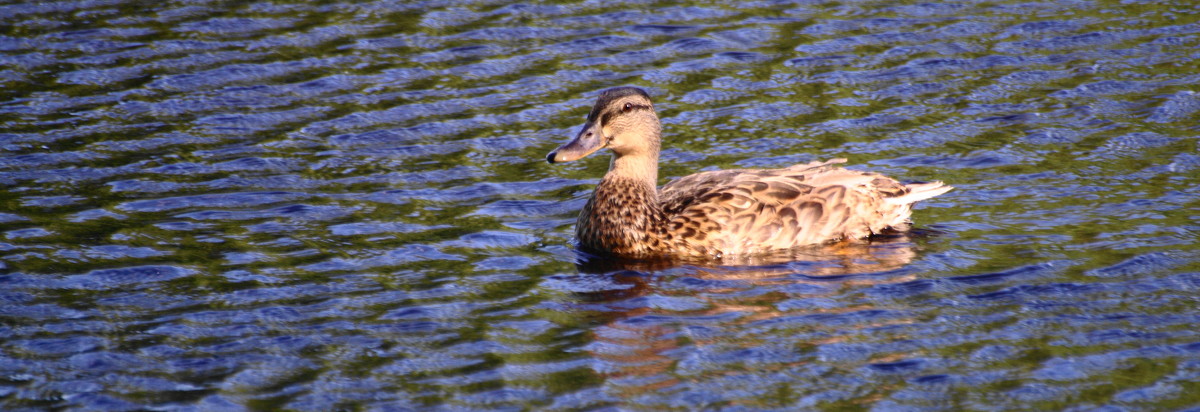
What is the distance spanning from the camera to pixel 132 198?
10062 millimetres

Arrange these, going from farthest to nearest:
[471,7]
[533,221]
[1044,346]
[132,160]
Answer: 1. [471,7]
2. [132,160]
3. [533,221]
4. [1044,346]

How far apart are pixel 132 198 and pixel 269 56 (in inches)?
139

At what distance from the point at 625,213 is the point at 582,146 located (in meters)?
0.56

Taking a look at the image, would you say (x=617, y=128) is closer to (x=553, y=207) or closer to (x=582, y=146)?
(x=582, y=146)

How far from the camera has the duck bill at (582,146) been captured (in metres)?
9.48

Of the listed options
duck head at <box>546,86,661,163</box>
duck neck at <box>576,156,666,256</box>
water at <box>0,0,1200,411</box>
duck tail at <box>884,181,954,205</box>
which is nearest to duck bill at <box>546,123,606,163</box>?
duck head at <box>546,86,661,163</box>

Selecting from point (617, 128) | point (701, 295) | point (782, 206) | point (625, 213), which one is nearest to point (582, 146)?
point (617, 128)

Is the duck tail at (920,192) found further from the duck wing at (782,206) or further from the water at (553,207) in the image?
the water at (553,207)

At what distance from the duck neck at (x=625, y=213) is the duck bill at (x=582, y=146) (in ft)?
0.92

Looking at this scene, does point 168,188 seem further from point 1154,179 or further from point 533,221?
point 1154,179

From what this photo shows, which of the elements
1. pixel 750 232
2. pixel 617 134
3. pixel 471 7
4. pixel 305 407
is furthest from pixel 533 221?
pixel 471 7

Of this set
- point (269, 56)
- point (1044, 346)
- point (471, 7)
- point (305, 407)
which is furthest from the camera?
point (471, 7)

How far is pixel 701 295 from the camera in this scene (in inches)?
326

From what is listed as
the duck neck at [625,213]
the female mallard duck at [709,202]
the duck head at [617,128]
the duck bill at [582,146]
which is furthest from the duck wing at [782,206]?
the duck bill at [582,146]
